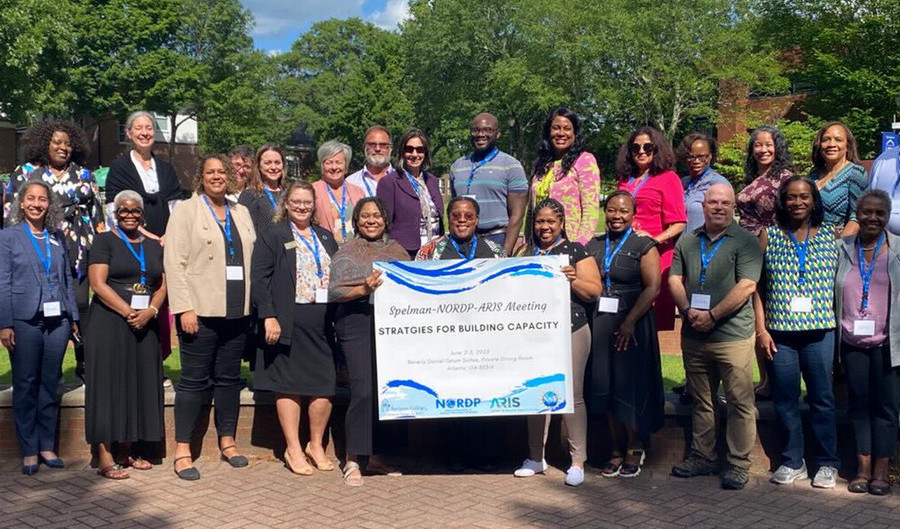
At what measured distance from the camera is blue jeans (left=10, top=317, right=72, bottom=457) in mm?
6371

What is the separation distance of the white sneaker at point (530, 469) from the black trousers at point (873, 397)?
220cm

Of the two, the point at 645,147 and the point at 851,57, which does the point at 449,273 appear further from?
the point at 851,57

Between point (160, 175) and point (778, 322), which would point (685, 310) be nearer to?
point (778, 322)

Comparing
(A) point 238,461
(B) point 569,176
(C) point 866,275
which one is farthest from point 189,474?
(C) point 866,275

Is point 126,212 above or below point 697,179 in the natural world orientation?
below

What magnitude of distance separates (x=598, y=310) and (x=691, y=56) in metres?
43.1

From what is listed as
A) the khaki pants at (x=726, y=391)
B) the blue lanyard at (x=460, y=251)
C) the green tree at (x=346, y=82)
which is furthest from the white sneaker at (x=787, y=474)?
the green tree at (x=346, y=82)

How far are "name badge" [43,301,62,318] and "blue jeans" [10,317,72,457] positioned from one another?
0.37 feet

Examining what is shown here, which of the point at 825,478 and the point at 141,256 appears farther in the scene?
the point at 141,256

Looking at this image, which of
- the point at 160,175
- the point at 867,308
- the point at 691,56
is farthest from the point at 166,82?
the point at 867,308

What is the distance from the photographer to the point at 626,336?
6.15m

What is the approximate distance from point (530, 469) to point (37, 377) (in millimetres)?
3702

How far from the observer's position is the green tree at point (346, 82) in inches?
2464

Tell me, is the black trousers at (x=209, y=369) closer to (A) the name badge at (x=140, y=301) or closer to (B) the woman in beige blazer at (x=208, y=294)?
(B) the woman in beige blazer at (x=208, y=294)
